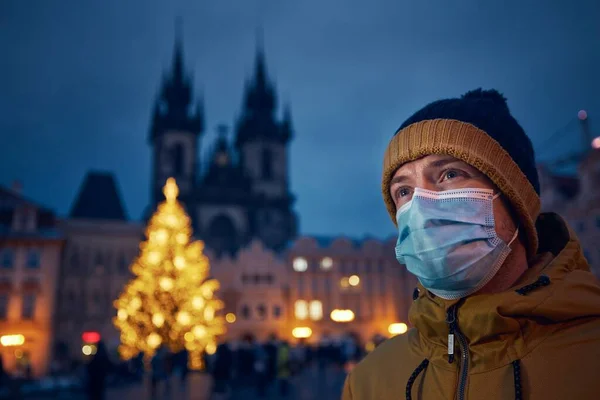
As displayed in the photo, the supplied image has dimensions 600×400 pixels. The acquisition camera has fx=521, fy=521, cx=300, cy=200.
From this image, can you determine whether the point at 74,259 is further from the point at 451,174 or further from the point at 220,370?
the point at 451,174

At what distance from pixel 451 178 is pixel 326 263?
Result: 4205 centimetres

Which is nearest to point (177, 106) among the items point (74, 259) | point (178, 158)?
point (178, 158)

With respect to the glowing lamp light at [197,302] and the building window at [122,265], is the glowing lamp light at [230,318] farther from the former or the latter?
the glowing lamp light at [197,302]

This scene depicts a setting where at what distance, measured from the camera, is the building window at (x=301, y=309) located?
4166 centimetres

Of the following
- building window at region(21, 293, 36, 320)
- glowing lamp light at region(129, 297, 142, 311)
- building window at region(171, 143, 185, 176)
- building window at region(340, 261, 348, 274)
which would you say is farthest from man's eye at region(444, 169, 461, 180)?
building window at region(171, 143, 185, 176)

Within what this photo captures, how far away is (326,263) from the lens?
4356cm

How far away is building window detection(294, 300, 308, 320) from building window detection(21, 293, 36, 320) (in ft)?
62.3

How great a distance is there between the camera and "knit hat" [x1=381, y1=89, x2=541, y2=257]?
180cm

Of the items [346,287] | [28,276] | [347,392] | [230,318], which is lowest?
[347,392]

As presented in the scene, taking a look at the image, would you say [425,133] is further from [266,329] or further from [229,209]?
[229,209]

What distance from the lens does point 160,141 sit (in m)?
65.4

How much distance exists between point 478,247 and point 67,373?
36.3 meters

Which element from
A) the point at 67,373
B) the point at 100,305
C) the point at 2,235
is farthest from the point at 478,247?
the point at 100,305

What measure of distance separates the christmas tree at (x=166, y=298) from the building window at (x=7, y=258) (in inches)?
848
